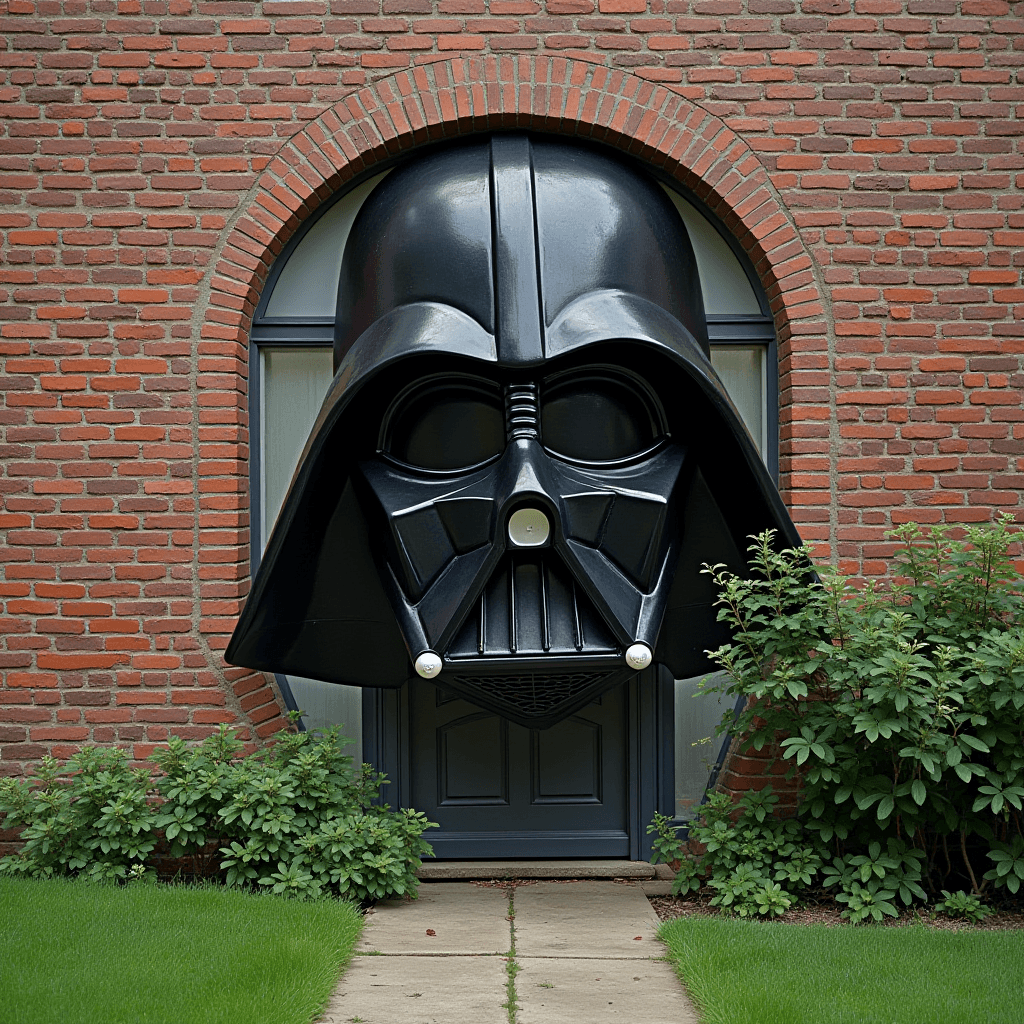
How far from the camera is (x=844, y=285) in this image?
16.0 ft

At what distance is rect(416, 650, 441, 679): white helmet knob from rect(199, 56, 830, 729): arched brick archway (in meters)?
1.48

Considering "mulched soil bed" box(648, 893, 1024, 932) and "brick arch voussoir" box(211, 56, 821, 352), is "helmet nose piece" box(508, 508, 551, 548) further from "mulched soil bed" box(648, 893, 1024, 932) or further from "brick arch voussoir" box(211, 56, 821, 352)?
A: "brick arch voussoir" box(211, 56, 821, 352)

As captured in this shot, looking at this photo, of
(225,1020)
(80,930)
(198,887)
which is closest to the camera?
(225,1020)

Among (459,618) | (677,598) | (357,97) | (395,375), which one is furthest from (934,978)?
(357,97)

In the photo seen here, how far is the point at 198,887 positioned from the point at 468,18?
403 cm

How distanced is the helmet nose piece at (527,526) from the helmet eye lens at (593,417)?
1.27ft

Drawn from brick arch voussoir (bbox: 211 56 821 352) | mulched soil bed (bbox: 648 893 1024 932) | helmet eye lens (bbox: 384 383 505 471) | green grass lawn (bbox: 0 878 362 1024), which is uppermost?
brick arch voussoir (bbox: 211 56 821 352)

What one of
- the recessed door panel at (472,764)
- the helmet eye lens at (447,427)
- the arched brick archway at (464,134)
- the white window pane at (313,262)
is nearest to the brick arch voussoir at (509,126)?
the arched brick archway at (464,134)

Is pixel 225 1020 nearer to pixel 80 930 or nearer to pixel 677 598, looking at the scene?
pixel 80 930

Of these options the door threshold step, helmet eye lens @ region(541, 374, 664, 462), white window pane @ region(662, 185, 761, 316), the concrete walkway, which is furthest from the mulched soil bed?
white window pane @ region(662, 185, 761, 316)

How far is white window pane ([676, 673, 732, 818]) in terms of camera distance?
5.13 m

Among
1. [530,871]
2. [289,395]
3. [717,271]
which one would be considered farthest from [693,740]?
[289,395]

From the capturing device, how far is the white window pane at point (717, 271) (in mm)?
5113

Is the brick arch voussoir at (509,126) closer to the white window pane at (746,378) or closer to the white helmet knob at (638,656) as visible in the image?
the white window pane at (746,378)
